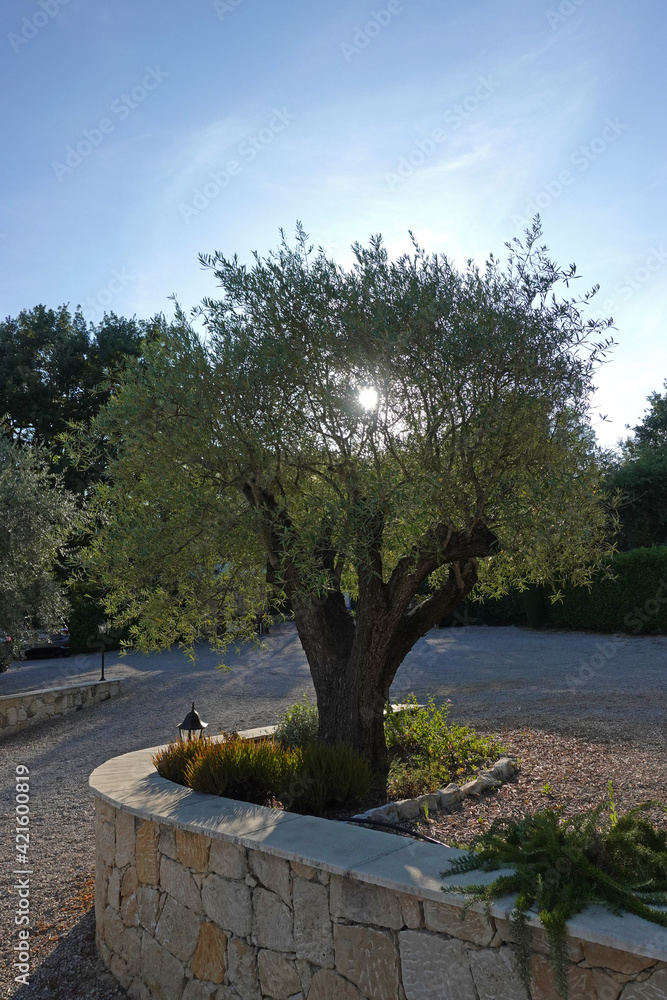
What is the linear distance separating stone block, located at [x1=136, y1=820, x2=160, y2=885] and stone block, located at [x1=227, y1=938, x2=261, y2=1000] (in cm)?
76

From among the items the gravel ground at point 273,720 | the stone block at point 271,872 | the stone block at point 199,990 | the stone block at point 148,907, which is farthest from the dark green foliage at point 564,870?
the stone block at point 148,907

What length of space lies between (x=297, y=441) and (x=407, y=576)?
1.46 m

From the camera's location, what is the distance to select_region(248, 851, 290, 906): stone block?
352cm

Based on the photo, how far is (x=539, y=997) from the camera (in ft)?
8.57

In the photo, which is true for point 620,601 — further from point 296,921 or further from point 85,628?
point 296,921

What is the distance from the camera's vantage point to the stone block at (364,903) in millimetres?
3059

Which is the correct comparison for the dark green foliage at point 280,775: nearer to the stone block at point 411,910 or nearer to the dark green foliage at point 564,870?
the dark green foliage at point 564,870

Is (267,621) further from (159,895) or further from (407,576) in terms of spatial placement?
(159,895)

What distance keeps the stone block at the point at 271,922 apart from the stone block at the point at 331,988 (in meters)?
0.20

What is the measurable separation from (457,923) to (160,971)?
91.4 inches

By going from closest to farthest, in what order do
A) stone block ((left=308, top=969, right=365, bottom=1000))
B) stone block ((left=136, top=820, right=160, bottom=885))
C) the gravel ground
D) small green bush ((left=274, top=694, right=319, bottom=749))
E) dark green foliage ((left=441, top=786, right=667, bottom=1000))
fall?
1. dark green foliage ((left=441, top=786, right=667, bottom=1000))
2. stone block ((left=308, top=969, right=365, bottom=1000))
3. stone block ((left=136, top=820, right=160, bottom=885))
4. the gravel ground
5. small green bush ((left=274, top=694, right=319, bottom=749))

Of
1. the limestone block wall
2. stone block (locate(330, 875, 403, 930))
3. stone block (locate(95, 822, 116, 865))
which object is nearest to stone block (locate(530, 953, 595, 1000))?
stone block (locate(330, 875, 403, 930))

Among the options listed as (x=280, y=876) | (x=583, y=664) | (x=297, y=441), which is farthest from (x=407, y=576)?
(x=583, y=664)

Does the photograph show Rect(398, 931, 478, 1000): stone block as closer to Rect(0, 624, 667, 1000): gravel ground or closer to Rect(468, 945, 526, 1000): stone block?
Rect(468, 945, 526, 1000): stone block
